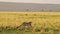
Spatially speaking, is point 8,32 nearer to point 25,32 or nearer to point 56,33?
point 25,32

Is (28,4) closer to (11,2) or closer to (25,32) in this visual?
(11,2)

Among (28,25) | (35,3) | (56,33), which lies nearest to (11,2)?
(35,3)

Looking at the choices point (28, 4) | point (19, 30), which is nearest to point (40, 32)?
point (19, 30)

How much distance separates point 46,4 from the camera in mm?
24781

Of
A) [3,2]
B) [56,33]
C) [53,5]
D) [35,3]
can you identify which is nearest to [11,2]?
[3,2]

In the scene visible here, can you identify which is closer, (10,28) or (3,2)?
(10,28)

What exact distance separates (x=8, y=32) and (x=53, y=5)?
1517cm

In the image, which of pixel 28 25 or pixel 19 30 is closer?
pixel 19 30

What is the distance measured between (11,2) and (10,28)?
14645 mm

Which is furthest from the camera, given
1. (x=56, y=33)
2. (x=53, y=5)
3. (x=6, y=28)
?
(x=53, y=5)

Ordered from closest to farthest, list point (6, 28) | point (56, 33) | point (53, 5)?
point (56, 33) < point (6, 28) < point (53, 5)

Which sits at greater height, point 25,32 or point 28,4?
point 25,32

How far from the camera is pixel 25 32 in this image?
29.7 ft

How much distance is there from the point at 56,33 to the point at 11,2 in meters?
15.9
